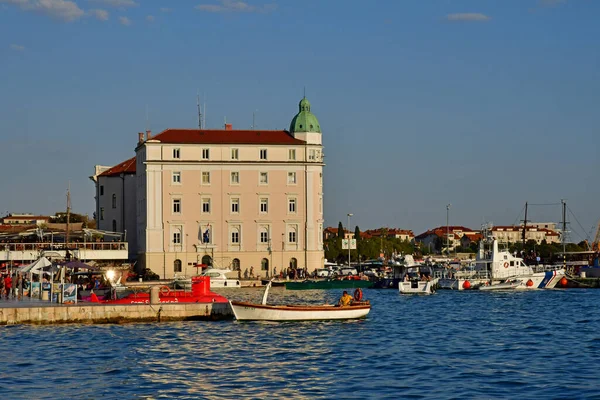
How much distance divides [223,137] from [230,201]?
6947mm

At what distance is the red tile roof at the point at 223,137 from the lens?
108438 mm

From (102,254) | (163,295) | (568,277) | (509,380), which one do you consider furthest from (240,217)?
(509,380)

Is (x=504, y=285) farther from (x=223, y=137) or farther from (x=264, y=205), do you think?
(x=223, y=137)

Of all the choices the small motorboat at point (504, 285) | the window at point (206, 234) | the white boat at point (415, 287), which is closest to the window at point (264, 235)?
the window at point (206, 234)

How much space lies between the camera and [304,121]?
370 ft

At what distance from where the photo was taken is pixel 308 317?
4950 cm

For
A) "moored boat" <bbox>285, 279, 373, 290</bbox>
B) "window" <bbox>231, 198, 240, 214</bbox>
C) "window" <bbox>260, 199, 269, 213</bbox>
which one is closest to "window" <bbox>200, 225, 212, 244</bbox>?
"window" <bbox>231, 198, 240, 214</bbox>

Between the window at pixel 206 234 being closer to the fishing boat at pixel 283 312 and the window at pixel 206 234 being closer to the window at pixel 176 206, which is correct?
the window at pixel 176 206

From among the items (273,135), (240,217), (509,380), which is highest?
(273,135)

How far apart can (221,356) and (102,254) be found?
66.7 m

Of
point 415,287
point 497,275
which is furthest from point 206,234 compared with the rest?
point 497,275

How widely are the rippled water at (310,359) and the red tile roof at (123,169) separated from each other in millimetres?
69247

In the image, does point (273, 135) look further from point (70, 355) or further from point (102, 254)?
point (70, 355)

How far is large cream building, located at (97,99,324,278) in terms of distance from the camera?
107m
